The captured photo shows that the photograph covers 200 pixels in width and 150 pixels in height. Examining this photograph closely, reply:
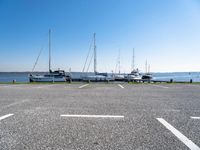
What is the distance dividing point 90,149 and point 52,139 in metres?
0.96

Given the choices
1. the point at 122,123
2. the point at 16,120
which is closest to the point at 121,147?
the point at 122,123

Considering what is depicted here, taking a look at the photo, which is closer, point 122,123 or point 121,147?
point 121,147

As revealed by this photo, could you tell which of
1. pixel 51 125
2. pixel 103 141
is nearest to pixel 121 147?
pixel 103 141

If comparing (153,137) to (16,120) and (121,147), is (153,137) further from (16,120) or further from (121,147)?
(16,120)

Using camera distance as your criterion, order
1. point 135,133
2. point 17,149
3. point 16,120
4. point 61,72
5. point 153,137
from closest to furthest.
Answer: point 17,149 < point 153,137 < point 135,133 < point 16,120 < point 61,72

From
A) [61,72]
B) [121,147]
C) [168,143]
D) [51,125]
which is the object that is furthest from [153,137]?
[61,72]

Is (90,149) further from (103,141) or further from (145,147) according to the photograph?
(145,147)

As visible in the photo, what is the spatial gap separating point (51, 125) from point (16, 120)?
1.28 meters

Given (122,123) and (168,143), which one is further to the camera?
(122,123)

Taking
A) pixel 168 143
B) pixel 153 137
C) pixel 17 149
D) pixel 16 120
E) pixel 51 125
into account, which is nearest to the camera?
pixel 17 149

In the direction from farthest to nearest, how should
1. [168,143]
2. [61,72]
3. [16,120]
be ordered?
[61,72]
[16,120]
[168,143]

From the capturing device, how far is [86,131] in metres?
4.53

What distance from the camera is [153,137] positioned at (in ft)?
13.5

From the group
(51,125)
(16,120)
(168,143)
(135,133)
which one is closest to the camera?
(168,143)
